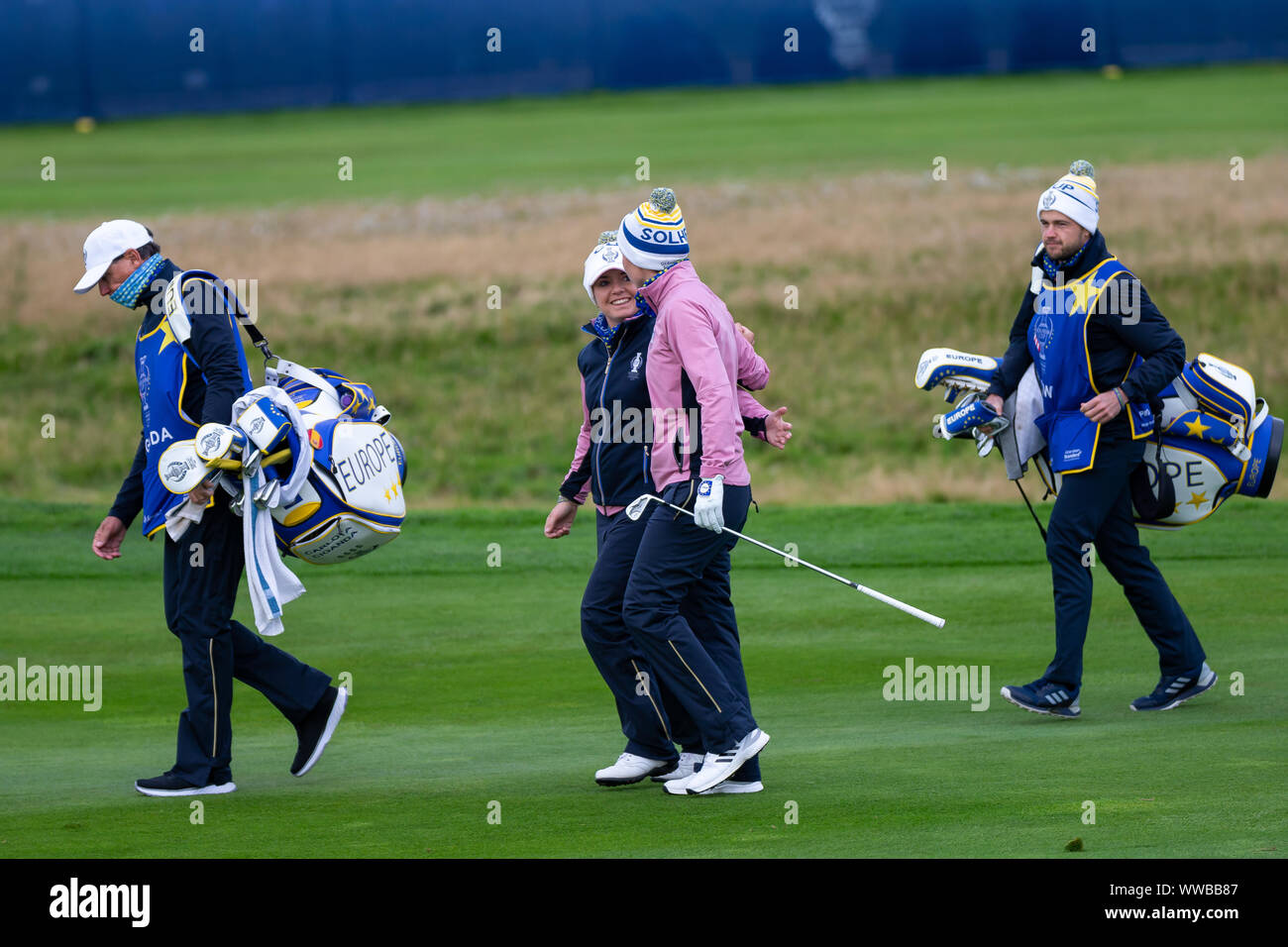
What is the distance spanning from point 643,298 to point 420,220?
2461cm

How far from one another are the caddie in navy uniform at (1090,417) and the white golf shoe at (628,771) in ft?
5.86

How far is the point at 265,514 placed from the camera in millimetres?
6344

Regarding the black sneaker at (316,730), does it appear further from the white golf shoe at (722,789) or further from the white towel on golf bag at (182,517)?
the white golf shoe at (722,789)

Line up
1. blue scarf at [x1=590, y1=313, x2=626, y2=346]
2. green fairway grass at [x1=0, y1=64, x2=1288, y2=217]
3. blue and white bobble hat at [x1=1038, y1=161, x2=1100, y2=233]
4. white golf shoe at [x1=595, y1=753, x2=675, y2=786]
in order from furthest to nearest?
1. green fairway grass at [x1=0, y1=64, x2=1288, y2=217]
2. blue and white bobble hat at [x1=1038, y1=161, x2=1100, y2=233]
3. blue scarf at [x1=590, y1=313, x2=626, y2=346]
4. white golf shoe at [x1=595, y1=753, x2=675, y2=786]

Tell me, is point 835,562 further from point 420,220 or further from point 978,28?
point 978,28

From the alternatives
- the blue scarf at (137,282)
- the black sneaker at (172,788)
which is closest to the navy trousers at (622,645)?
the black sneaker at (172,788)

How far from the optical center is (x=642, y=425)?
246 inches

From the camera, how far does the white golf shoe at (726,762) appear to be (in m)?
6.01

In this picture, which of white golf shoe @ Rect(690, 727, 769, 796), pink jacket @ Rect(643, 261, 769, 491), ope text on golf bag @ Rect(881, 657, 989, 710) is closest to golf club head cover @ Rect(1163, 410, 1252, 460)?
ope text on golf bag @ Rect(881, 657, 989, 710)

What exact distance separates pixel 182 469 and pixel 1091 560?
3606 millimetres

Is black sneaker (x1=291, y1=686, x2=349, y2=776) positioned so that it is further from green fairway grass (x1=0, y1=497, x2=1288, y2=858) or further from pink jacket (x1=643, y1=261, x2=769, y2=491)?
pink jacket (x1=643, y1=261, x2=769, y2=491)

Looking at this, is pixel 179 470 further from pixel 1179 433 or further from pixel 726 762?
pixel 1179 433

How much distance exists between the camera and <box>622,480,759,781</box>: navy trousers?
602 cm

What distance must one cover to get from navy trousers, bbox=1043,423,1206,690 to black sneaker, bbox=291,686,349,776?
2.79 metres
